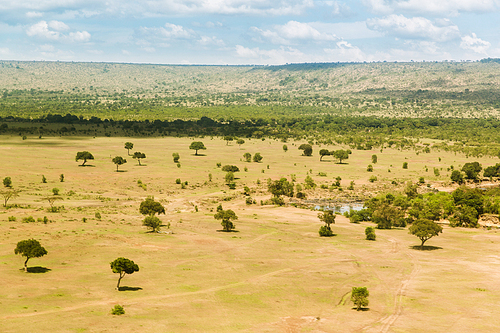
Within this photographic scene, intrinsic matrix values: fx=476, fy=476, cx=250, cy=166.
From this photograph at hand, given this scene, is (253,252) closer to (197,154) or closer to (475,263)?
(475,263)

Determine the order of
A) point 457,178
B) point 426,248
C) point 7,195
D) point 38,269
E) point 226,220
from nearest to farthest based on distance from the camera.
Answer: point 38,269
point 426,248
point 226,220
point 7,195
point 457,178

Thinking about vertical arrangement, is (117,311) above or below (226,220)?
below

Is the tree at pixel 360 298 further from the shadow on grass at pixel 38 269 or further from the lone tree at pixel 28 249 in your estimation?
the shadow on grass at pixel 38 269

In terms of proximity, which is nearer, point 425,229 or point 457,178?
point 425,229

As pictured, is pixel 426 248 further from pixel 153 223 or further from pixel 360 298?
pixel 153 223

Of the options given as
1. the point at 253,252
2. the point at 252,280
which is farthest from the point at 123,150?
the point at 252,280

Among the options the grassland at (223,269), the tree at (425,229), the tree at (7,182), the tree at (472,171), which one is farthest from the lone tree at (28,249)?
the tree at (472,171)

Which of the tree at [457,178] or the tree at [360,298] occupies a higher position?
the tree at [457,178]

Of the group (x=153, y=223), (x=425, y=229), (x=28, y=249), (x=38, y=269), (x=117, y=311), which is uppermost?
(x=425, y=229)

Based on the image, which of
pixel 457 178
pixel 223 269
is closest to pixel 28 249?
pixel 223 269
